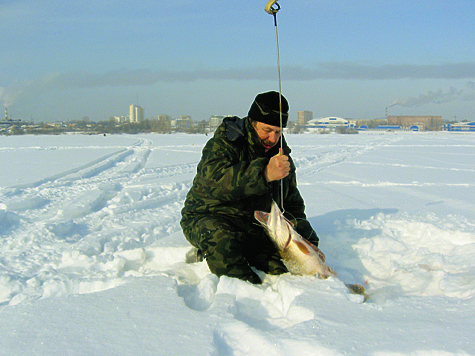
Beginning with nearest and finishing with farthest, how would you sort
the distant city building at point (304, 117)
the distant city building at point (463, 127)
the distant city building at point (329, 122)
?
the distant city building at point (463, 127)
the distant city building at point (329, 122)
the distant city building at point (304, 117)

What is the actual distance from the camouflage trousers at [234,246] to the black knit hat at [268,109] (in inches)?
30.3

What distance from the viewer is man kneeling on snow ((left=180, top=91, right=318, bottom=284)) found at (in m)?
2.50

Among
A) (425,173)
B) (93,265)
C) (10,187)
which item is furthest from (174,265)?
(425,173)

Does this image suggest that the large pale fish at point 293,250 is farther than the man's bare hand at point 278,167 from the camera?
Yes

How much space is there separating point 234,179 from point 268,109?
1.89 ft

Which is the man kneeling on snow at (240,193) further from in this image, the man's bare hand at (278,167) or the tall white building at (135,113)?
the tall white building at (135,113)

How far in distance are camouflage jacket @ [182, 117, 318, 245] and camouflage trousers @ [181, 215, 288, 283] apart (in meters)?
0.08

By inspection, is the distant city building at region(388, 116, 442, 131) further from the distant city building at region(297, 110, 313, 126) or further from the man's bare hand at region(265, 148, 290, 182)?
the man's bare hand at region(265, 148, 290, 182)

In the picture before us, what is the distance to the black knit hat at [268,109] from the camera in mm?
2678

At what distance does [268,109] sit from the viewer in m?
2.67

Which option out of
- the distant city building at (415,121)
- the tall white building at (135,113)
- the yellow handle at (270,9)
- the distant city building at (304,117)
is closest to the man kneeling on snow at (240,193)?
the yellow handle at (270,9)

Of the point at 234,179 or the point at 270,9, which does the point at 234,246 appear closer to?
the point at 234,179

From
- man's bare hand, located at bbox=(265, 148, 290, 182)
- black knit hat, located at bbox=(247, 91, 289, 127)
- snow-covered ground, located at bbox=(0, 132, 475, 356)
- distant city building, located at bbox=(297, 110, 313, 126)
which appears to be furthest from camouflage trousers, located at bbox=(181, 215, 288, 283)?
distant city building, located at bbox=(297, 110, 313, 126)

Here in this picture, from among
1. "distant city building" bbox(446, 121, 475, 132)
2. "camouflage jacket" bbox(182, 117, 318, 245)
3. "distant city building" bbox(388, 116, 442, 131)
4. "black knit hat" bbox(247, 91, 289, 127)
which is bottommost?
"camouflage jacket" bbox(182, 117, 318, 245)
